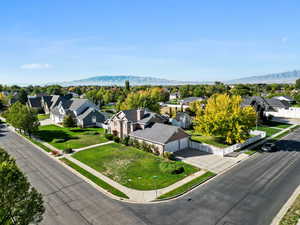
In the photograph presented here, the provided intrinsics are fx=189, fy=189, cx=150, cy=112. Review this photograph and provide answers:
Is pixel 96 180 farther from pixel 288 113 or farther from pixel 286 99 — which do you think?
pixel 286 99

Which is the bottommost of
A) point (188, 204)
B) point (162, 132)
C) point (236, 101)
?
point (188, 204)

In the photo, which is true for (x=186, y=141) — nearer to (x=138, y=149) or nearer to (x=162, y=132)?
(x=162, y=132)

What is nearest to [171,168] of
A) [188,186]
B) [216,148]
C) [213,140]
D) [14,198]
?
[188,186]

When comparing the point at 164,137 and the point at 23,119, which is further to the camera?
the point at 23,119

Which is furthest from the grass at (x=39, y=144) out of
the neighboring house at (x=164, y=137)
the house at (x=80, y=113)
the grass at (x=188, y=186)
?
the grass at (x=188, y=186)

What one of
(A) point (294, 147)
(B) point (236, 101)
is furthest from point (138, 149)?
(A) point (294, 147)

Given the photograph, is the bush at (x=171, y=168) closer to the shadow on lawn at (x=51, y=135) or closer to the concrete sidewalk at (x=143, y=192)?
the concrete sidewalk at (x=143, y=192)
